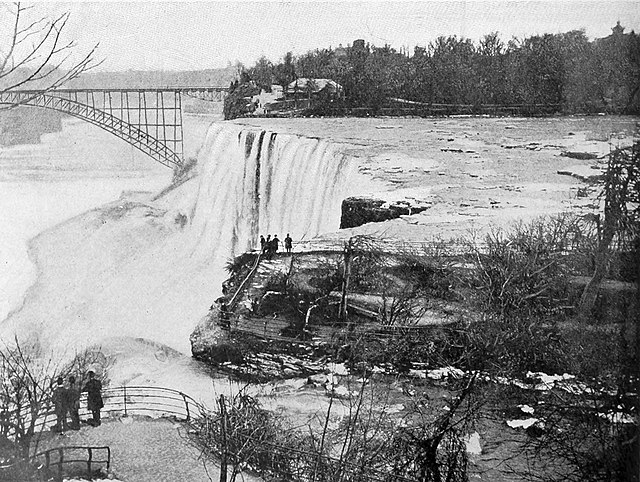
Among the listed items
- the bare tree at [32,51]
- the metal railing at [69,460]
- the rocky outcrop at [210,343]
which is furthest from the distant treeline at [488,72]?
the metal railing at [69,460]

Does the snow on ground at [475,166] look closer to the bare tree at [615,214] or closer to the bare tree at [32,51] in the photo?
the bare tree at [615,214]

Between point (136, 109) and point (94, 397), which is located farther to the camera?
point (136, 109)

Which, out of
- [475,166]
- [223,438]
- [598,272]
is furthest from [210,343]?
[598,272]

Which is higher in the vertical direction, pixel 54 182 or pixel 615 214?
pixel 54 182

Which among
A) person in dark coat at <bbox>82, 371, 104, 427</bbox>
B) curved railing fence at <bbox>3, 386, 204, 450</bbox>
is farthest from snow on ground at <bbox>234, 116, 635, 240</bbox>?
person in dark coat at <bbox>82, 371, 104, 427</bbox>

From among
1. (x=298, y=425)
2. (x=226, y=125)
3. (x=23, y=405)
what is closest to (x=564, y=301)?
(x=298, y=425)

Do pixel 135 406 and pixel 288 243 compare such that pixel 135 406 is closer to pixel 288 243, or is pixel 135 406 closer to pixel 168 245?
pixel 168 245

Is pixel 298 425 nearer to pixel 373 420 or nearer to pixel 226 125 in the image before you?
pixel 373 420
